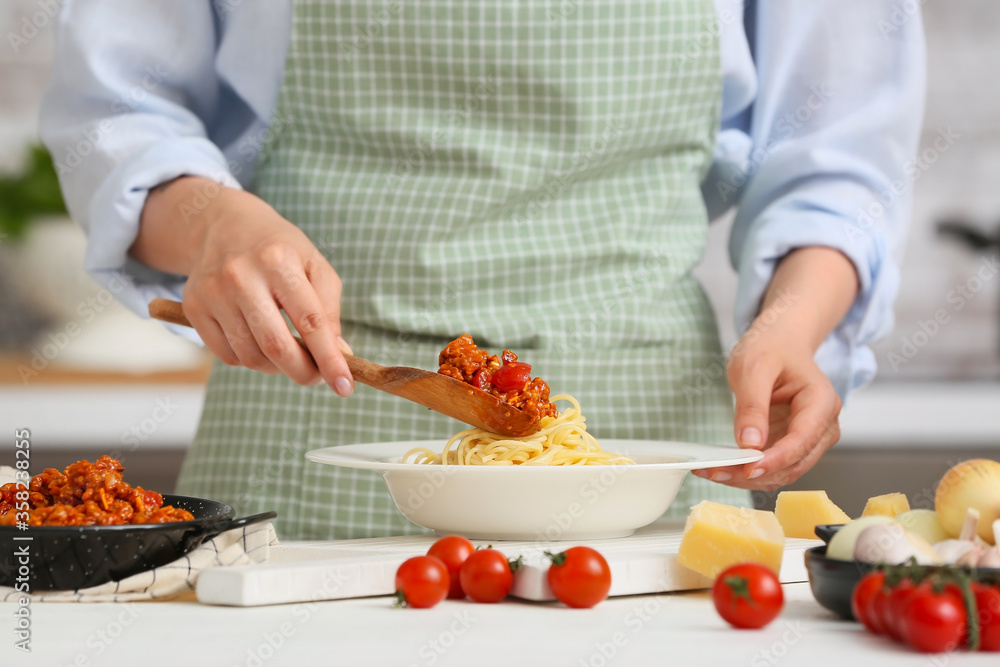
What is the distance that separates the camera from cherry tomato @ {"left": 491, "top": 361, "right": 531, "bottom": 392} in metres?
0.93

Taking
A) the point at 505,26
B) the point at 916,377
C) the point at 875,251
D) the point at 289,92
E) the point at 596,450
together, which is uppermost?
the point at 505,26

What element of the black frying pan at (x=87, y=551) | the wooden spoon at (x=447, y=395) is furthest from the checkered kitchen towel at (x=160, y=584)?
the wooden spoon at (x=447, y=395)

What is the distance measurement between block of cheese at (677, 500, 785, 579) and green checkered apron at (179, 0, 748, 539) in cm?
51

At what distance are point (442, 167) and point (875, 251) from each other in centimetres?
56

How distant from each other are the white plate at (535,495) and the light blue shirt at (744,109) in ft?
1.55

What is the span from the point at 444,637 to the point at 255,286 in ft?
1.68

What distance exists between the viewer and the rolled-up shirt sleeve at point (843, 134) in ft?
4.31

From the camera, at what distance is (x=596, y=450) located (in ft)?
3.39

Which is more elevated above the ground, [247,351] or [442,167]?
[442,167]

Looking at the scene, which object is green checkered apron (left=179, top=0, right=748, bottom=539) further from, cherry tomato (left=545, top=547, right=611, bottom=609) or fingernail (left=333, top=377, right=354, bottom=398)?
cherry tomato (left=545, top=547, right=611, bottom=609)

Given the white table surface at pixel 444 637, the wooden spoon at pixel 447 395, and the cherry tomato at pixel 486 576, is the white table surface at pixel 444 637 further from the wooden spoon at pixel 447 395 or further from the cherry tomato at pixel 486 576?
the wooden spoon at pixel 447 395

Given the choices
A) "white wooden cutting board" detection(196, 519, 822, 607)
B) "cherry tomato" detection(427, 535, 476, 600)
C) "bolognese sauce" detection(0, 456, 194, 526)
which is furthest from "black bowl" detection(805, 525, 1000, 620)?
"bolognese sauce" detection(0, 456, 194, 526)

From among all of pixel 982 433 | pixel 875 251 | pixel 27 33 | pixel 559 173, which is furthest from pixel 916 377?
pixel 27 33

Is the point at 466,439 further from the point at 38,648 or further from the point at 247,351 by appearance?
the point at 38,648
